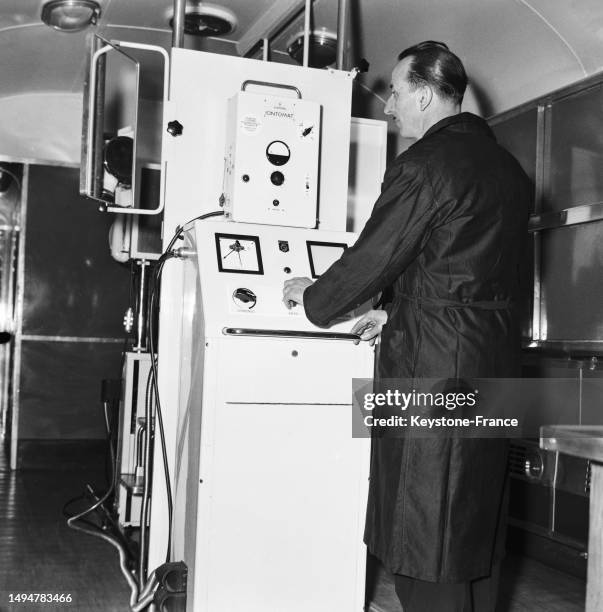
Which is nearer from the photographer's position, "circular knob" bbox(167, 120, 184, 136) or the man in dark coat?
the man in dark coat

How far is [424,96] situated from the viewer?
2248mm

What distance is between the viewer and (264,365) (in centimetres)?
265

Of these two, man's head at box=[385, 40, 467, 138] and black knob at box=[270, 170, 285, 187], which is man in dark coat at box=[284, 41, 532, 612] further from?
black knob at box=[270, 170, 285, 187]

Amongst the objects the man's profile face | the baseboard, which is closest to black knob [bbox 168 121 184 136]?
the man's profile face

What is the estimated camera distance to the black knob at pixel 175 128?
3154 mm

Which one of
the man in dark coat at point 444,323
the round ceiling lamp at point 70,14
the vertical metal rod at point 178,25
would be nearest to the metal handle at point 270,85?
the vertical metal rod at point 178,25

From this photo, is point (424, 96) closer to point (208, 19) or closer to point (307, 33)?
point (307, 33)

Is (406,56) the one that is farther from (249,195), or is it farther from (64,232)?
(64,232)

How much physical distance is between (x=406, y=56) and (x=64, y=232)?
15.0 feet

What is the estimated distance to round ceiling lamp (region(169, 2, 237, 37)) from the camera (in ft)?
16.3

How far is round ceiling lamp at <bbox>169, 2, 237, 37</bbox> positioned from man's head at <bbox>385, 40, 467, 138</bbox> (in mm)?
2984

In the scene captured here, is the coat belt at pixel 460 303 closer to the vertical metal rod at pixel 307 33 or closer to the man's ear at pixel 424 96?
the man's ear at pixel 424 96

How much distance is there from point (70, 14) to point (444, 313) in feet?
13.0

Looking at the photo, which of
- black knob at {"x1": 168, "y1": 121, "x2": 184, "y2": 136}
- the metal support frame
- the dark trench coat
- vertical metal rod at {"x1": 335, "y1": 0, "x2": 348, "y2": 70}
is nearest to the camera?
the dark trench coat
